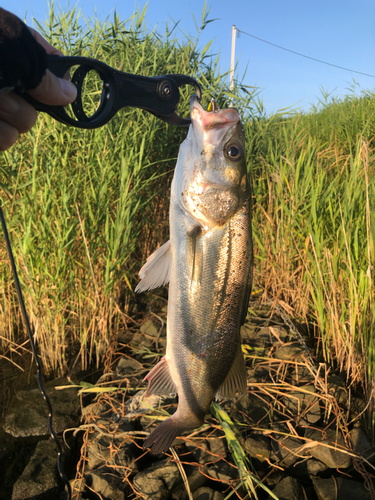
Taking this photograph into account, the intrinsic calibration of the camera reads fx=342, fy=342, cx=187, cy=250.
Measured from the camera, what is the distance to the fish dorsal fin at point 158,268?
4.96ft

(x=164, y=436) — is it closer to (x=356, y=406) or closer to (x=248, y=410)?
(x=248, y=410)

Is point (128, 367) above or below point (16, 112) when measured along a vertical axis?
below

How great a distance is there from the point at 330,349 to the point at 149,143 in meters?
3.05

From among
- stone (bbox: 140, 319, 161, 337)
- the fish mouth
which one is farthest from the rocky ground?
the fish mouth

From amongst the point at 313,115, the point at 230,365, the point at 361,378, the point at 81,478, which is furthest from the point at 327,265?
the point at 313,115

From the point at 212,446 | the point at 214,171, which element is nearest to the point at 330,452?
the point at 212,446

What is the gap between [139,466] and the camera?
2.66m

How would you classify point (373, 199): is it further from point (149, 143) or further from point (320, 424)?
point (149, 143)

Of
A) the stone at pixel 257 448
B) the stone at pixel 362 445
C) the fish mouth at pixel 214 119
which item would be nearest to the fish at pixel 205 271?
the fish mouth at pixel 214 119

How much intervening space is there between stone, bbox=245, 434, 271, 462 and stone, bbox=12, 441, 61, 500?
59.3 inches

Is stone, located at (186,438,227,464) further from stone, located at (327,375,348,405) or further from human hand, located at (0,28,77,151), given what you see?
human hand, located at (0,28,77,151)

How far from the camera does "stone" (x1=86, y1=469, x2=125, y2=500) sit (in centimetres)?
241

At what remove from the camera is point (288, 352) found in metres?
3.65

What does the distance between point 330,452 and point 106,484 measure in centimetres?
169
